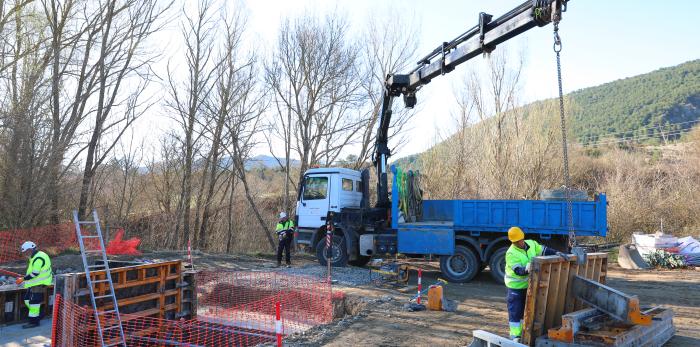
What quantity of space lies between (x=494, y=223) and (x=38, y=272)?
31.5 feet

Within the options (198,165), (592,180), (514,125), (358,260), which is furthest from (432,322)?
(592,180)

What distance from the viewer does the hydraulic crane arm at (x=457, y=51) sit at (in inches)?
349

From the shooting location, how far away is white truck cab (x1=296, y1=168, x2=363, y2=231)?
1467cm

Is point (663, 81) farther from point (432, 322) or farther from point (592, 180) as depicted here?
point (432, 322)

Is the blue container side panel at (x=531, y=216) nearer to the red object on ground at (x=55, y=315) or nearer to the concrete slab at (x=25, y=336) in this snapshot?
the red object on ground at (x=55, y=315)

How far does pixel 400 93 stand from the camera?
49.1ft

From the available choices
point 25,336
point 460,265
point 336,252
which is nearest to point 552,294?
point 460,265

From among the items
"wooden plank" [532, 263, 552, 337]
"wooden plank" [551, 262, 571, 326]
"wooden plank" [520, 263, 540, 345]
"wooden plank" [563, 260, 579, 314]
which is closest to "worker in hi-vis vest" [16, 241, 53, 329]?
"wooden plank" [520, 263, 540, 345]

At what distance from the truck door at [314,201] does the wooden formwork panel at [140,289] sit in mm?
5506

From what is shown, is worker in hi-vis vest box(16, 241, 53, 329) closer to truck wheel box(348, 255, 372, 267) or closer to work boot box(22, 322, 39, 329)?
work boot box(22, 322, 39, 329)

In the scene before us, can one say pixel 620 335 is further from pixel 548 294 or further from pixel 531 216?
pixel 531 216

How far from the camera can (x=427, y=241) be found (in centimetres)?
1304

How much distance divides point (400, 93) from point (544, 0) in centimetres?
659

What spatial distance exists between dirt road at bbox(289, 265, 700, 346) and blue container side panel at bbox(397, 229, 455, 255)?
33.6 inches
